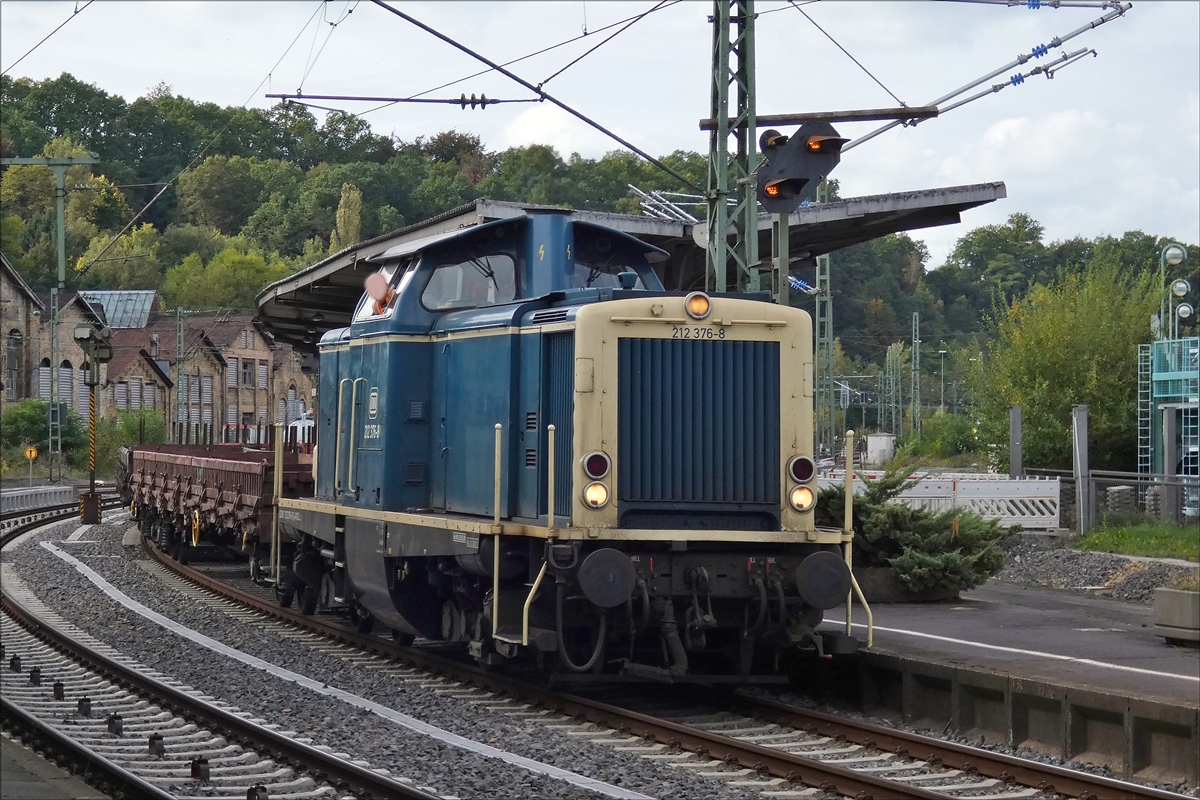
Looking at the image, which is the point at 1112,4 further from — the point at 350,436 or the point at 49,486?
the point at 49,486

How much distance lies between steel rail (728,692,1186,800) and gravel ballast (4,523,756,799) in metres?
1.46

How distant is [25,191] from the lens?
13.6 meters

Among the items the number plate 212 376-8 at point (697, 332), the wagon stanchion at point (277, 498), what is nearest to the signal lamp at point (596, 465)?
the number plate 212 376-8 at point (697, 332)

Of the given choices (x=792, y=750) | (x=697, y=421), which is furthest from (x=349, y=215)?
(x=792, y=750)

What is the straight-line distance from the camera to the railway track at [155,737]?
688 centimetres

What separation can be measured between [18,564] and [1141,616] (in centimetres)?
1612

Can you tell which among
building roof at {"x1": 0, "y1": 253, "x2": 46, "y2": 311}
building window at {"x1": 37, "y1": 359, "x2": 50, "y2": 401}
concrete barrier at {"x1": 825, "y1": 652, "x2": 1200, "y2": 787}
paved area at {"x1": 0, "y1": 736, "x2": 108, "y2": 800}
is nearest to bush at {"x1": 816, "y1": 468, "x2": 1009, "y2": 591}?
concrete barrier at {"x1": 825, "y1": 652, "x2": 1200, "y2": 787}

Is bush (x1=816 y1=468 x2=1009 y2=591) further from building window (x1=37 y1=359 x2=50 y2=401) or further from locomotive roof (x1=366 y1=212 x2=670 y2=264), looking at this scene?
building window (x1=37 y1=359 x2=50 y2=401)

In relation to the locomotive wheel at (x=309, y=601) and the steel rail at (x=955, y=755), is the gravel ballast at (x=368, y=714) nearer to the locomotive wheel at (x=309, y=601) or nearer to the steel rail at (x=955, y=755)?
the locomotive wheel at (x=309, y=601)

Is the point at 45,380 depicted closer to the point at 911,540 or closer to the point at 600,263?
the point at 600,263

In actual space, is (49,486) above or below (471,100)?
below

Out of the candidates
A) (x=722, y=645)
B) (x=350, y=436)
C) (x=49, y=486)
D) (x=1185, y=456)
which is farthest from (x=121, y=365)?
(x=722, y=645)

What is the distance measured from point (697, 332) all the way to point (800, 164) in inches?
83.8

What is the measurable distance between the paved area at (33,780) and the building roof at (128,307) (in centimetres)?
5410
